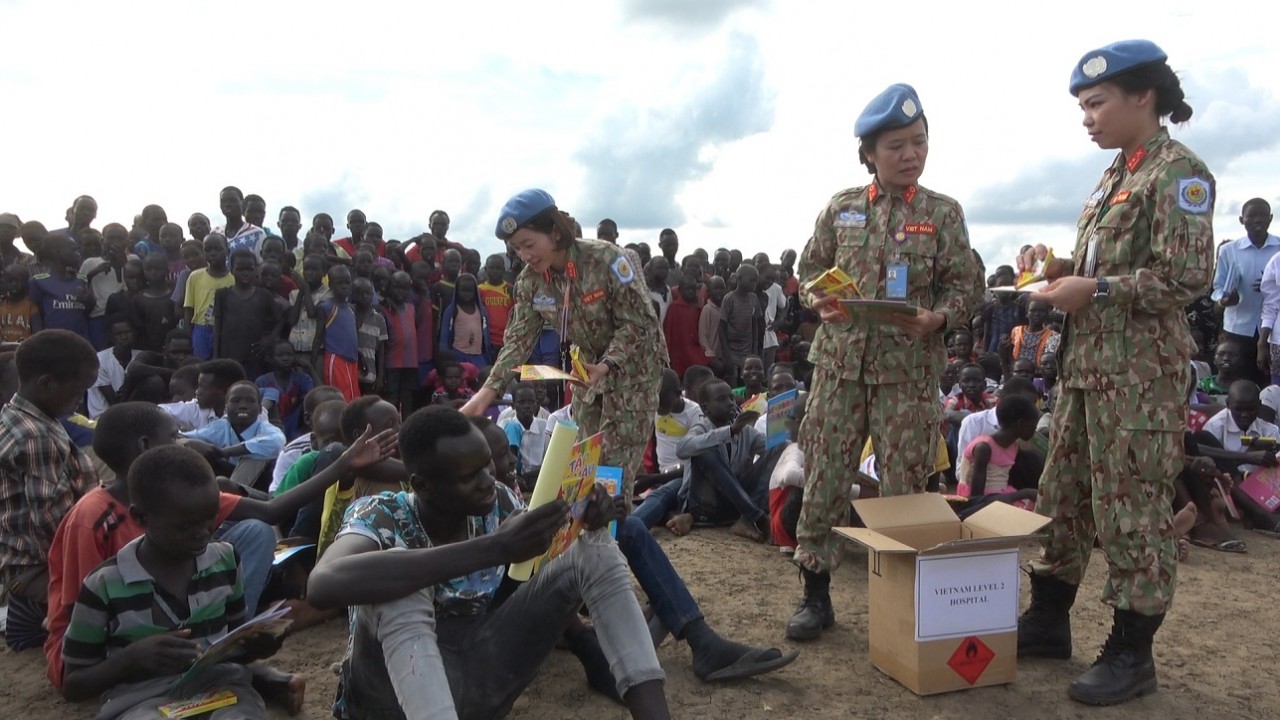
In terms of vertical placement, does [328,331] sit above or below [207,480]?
above

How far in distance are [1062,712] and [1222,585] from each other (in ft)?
7.81

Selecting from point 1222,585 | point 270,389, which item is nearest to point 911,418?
point 1222,585

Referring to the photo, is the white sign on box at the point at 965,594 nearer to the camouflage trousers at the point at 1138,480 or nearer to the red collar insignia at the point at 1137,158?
the camouflage trousers at the point at 1138,480

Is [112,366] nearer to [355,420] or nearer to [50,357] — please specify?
[50,357]

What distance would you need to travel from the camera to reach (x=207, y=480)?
2938 millimetres

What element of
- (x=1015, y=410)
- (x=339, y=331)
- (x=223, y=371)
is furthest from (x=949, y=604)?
(x=339, y=331)

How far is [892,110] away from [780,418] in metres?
2.69

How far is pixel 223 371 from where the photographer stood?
6.59 metres

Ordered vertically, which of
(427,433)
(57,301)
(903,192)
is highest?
(903,192)

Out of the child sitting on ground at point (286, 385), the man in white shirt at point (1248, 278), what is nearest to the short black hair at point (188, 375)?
the child sitting on ground at point (286, 385)

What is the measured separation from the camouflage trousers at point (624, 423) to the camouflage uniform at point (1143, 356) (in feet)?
5.95

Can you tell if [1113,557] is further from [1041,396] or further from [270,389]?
[270,389]

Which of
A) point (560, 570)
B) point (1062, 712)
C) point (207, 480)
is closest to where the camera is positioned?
point (560, 570)

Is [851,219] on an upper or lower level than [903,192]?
lower
